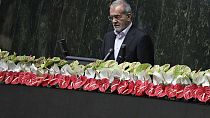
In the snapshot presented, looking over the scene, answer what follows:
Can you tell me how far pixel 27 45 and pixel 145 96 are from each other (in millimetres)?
5170

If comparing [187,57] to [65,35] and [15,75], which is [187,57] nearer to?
[65,35]

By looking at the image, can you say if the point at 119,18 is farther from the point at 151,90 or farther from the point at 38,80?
the point at 151,90

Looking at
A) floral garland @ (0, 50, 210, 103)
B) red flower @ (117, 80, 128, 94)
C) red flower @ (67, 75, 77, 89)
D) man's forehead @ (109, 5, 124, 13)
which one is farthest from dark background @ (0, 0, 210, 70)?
red flower @ (117, 80, 128, 94)

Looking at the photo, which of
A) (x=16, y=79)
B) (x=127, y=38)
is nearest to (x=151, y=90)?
(x=16, y=79)

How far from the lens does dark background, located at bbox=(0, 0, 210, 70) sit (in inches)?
264

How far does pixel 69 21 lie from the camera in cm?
768

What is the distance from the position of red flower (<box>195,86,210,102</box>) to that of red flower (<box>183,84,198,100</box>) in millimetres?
24

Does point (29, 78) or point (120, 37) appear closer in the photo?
point (29, 78)

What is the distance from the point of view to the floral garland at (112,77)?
301 cm

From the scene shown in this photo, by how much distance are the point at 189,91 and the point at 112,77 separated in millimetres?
571

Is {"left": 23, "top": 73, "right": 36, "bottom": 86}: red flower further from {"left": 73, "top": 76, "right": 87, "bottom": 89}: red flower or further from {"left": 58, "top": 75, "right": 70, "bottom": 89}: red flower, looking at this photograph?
{"left": 73, "top": 76, "right": 87, "bottom": 89}: red flower

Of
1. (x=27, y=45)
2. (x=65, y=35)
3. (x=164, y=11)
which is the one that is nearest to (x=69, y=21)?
(x=65, y=35)

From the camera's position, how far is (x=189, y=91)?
2.96 meters

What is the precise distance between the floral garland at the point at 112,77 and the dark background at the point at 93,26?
3232 millimetres
